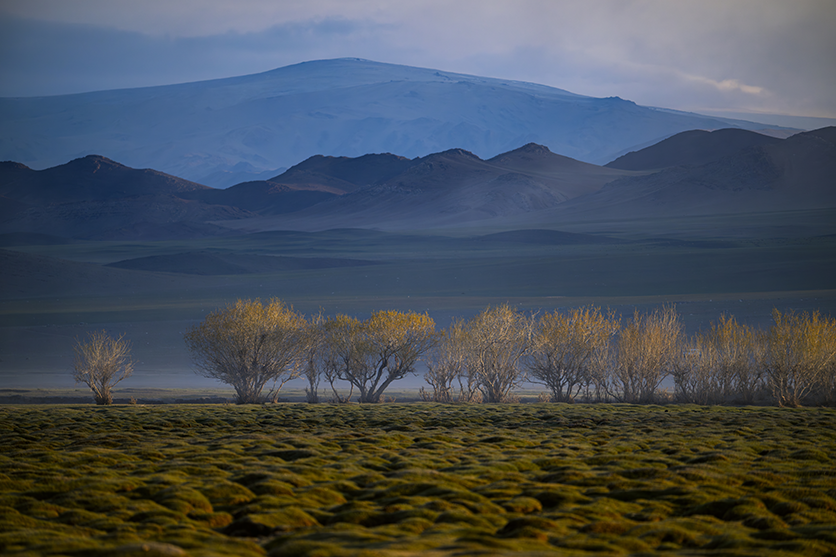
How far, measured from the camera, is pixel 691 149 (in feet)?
600

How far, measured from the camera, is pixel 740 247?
268 ft

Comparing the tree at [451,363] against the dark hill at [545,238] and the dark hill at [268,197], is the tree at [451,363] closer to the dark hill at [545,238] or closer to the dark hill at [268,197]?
the dark hill at [545,238]

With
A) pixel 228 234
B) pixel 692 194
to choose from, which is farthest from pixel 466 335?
pixel 228 234

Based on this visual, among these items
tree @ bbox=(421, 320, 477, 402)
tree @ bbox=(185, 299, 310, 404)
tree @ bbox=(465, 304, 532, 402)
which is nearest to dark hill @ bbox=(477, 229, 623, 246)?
tree @ bbox=(465, 304, 532, 402)

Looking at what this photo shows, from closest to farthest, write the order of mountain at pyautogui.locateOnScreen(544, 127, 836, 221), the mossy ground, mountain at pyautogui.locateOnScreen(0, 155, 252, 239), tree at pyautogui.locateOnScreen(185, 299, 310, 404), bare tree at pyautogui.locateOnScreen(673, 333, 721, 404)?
the mossy ground, bare tree at pyautogui.locateOnScreen(673, 333, 721, 404), tree at pyautogui.locateOnScreen(185, 299, 310, 404), mountain at pyautogui.locateOnScreen(544, 127, 836, 221), mountain at pyautogui.locateOnScreen(0, 155, 252, 239)

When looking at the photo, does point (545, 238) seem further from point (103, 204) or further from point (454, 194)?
point (103, 204)

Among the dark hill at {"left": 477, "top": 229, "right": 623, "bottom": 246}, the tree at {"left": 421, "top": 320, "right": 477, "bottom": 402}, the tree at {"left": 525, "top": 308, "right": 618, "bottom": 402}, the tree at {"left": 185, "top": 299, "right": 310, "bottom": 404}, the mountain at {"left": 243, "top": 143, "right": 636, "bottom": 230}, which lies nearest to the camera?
the tree at {"left": 185, "top": 299, "right": 310, "bottom": 404}

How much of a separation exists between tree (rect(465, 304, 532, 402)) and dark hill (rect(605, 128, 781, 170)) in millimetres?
161404

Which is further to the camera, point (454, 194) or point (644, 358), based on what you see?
point (454, 194)

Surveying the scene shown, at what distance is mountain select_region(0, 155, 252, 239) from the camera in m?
146

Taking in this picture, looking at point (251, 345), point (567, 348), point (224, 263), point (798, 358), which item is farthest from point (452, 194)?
point (798, 358)

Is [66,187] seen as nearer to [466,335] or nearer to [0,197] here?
[0,197]

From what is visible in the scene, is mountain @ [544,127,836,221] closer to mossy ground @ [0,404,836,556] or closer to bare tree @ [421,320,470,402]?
bare tree @ [421,320,470,402]

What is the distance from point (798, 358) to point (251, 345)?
1917 cm
